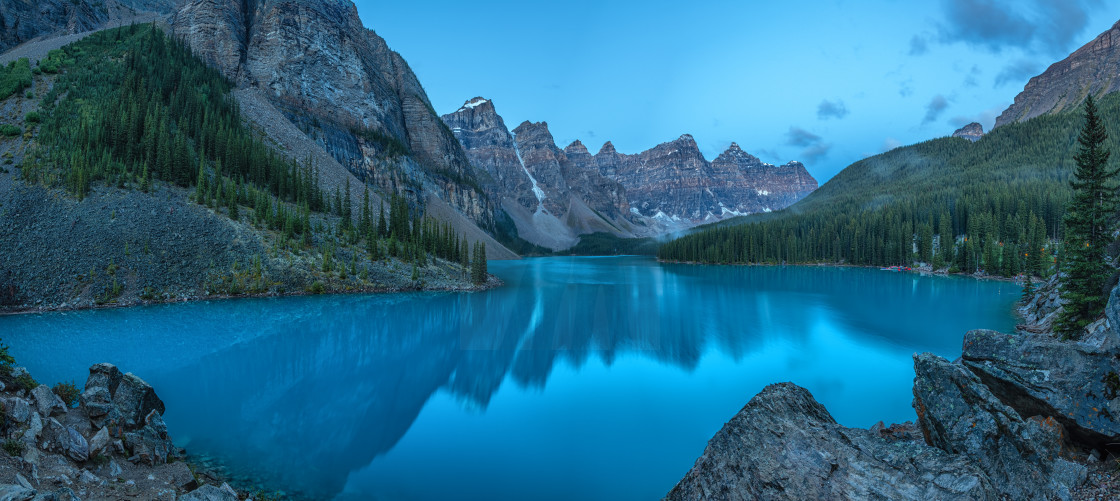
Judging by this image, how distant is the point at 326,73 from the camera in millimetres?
92438

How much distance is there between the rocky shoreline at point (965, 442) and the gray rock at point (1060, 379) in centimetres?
1

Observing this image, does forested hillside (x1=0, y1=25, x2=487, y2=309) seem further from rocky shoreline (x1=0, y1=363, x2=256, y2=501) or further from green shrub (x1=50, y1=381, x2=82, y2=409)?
rocky shoreline (x1=0, y1=363, x2=256, y2=501)

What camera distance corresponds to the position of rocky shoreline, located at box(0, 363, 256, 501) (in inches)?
205

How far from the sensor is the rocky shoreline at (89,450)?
5.22m

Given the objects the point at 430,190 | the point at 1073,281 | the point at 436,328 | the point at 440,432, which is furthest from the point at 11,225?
the point at 430,190

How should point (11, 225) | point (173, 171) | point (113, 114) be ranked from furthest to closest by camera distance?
point (113, 114)
point (173, 171)
point (11, 225)

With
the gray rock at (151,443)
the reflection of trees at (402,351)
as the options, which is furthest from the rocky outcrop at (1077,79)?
the gray rock at (151,443)

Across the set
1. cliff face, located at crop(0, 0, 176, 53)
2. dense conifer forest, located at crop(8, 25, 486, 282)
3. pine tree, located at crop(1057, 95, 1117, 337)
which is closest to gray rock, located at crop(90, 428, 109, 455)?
pine tree, located at crop(1057, 95, 1117, 337)

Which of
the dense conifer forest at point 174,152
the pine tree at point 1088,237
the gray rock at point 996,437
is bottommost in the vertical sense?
the gray rock at point 996,437

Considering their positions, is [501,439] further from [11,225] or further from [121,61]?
[121,61]

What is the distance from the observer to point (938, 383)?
613cm

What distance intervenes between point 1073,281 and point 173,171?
61600 mm

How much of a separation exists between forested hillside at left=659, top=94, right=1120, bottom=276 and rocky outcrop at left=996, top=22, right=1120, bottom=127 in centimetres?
5874

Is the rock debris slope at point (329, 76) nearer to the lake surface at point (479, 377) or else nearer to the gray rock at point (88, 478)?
the lake surface at point (479, 377)
